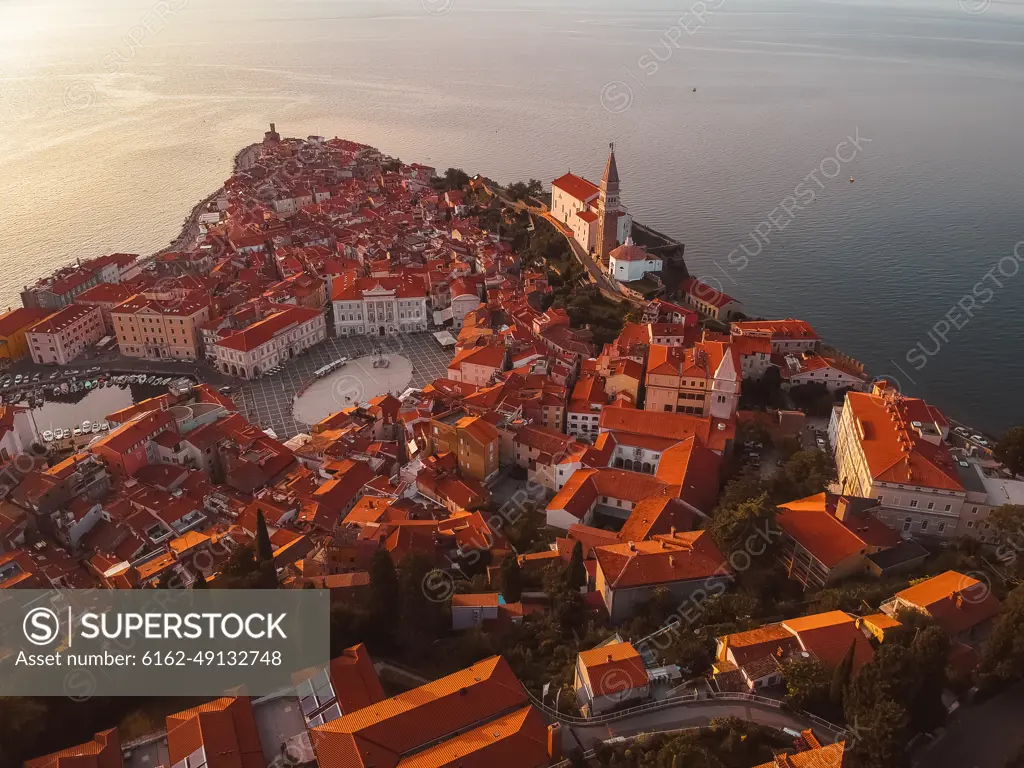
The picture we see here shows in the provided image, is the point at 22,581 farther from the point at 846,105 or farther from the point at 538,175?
the point at 846,105

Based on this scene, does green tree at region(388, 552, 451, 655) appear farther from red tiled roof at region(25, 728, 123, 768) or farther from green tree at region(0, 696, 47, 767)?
green tree at region(0, 696, 47, 767)

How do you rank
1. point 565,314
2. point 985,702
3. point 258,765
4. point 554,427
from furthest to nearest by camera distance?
1. point 565,314
2. point 554,427
3. point 985,702
4. point 258,765

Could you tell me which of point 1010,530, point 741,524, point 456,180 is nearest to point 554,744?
point 741,524

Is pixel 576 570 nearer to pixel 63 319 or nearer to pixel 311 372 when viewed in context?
pixel 311 372

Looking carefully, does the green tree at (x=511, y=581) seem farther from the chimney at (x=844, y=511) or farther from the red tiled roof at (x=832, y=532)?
the chimney at (x=844, y=511)

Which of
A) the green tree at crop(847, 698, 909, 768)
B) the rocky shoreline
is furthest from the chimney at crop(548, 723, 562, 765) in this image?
the rocky shoreline

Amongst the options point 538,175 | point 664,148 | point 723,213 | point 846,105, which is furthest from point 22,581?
point 846,105
